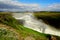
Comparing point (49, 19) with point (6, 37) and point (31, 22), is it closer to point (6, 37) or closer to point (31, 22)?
point (31, 22)

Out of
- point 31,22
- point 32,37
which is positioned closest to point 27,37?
point 32,37

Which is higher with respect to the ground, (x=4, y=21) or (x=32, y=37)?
(x=4, y=21)

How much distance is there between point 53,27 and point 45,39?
7046mm

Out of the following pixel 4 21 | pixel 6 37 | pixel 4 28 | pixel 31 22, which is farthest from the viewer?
pixel 31 22

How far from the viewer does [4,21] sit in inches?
581

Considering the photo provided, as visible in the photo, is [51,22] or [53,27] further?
[51,22]

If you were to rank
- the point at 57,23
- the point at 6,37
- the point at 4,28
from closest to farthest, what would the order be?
the point at 6,37, the point at 4,28, the point at 57,23

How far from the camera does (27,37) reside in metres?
13.7

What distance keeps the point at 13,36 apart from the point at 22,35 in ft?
3.17

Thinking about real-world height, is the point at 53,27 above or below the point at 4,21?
below

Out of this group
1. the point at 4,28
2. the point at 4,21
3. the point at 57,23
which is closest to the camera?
the point at 4,28

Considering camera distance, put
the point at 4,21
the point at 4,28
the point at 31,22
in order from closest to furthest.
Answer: the point at 4,28 < the point at 4,21 < the point at 31,22

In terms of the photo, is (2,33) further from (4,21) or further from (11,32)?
(4,21)

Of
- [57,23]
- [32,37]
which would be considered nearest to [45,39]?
[32,37]
